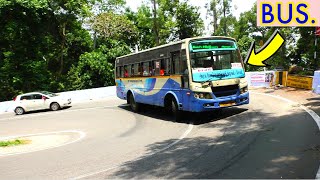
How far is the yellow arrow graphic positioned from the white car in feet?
46.1

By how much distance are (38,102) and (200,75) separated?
15331 millimetres

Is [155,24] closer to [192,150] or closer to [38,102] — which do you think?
[38,102]

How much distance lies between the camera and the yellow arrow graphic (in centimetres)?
1580

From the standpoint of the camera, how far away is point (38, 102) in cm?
2392

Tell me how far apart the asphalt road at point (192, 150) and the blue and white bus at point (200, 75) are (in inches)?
32.8

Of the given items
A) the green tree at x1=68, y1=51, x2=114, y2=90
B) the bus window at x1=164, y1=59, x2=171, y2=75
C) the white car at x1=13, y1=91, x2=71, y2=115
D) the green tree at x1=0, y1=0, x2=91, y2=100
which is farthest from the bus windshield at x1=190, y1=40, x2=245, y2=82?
the green tree at x1=68, y1=51, x2=114, y2=90

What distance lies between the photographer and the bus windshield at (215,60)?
41.7 ft

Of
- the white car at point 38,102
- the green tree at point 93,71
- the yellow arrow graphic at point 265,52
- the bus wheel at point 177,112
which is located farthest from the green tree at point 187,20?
the bus wheel at point 177,112

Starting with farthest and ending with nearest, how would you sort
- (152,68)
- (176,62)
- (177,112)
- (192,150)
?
(152,68)
(177,112)
(176,62)
(192,150)

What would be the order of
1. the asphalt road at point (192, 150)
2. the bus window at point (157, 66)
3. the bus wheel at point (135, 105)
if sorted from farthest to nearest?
the bus wheel at point (135, 105) < the bus window at point (157, 66) < the asphalt road at point (192, 150)

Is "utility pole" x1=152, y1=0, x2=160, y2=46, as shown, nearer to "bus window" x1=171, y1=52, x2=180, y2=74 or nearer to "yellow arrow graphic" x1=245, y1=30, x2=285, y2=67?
"yellow arrow graphic" x1=245, y1=30, x2=285, y2=67

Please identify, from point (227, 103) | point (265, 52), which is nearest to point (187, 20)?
point (265, 52)

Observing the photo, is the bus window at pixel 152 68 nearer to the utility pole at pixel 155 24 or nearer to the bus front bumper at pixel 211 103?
the bus front bumper at pixel 211 103

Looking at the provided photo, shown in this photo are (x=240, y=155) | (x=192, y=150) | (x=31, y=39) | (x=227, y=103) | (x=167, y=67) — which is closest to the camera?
(x=240, y=155)
